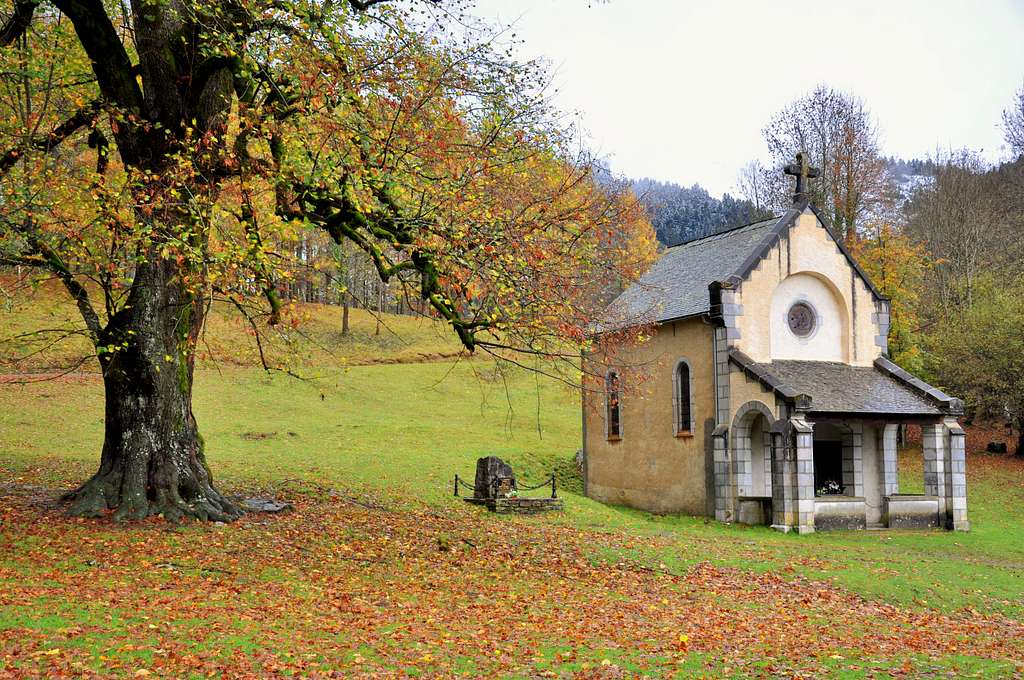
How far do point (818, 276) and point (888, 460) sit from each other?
18.9 ft

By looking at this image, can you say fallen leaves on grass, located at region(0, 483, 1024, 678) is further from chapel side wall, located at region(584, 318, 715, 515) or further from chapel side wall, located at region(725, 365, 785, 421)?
chapel side wall, located at region(584, 318, 715, 515)

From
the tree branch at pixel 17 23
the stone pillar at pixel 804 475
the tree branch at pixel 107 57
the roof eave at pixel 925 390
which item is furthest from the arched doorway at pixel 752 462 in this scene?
the tree branch at pixel 17 23

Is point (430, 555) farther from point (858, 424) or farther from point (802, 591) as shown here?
point (858, 424)

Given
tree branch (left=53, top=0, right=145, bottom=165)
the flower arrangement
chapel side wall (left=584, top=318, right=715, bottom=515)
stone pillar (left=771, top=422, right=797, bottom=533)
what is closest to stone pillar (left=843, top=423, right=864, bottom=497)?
the flower arrangement

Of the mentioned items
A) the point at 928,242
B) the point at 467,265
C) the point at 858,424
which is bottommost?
the point at 858,424

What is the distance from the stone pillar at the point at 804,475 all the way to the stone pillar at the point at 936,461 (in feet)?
13.9

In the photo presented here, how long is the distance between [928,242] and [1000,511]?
22261 mm

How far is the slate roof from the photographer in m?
25.9

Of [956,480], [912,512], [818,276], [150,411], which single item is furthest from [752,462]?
[150,411]

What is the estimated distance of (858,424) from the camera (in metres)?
25.1

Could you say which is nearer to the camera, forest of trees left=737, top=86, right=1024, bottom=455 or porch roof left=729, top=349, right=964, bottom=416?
porch roof left=729, top=349, right=964, bottom=416

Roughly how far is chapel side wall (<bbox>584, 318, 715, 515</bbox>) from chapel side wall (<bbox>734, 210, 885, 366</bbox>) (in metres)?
1.28

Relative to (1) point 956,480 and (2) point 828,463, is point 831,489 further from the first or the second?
(1) point 956,480

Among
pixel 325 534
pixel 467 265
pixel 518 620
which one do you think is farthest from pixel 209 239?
pixel 518 620
